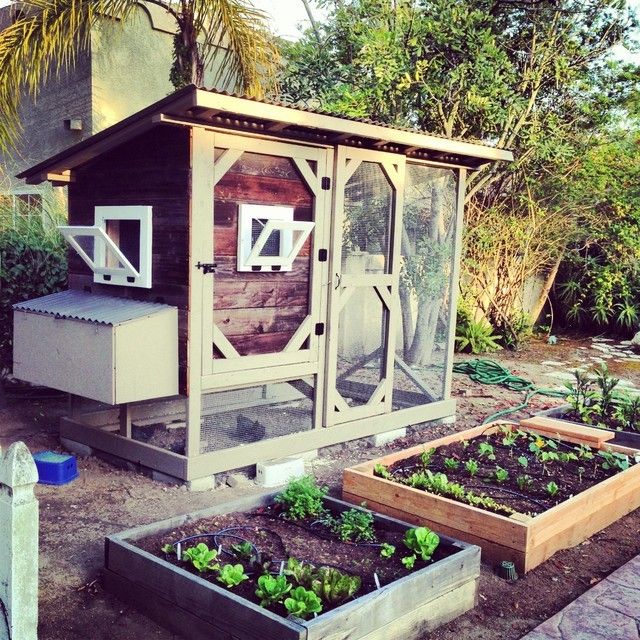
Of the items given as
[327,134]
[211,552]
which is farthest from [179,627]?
[327,134]

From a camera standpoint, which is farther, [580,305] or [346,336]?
[580,305]

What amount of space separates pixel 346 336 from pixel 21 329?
229 cm

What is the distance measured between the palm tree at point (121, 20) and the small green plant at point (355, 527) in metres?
5.36

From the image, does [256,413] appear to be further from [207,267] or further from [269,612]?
[269,612]

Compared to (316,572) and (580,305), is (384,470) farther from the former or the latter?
(580,305)

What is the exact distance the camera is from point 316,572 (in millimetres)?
3074

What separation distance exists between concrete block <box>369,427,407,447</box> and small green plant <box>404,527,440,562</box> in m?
2.48

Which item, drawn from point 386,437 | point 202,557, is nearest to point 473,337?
point 386,437

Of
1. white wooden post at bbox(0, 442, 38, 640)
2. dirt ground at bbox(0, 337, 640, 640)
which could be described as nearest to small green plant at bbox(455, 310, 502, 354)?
dirt ground at bbox(0, 337, 640, 640)

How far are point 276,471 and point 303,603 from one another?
7.27 ft

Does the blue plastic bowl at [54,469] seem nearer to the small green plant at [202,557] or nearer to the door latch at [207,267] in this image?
the door latch at [207,267]

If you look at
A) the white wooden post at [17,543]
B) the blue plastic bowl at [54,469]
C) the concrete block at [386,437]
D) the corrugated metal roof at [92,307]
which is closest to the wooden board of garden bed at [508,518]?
the concrete block at [386,437]

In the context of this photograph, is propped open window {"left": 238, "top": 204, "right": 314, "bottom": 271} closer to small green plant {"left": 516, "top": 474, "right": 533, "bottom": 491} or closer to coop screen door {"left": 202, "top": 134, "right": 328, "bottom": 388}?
coop screen door {"left": 202, "top": 134, "right": 328, "bottom": 388}

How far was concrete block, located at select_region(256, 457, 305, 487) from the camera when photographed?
4.90m
